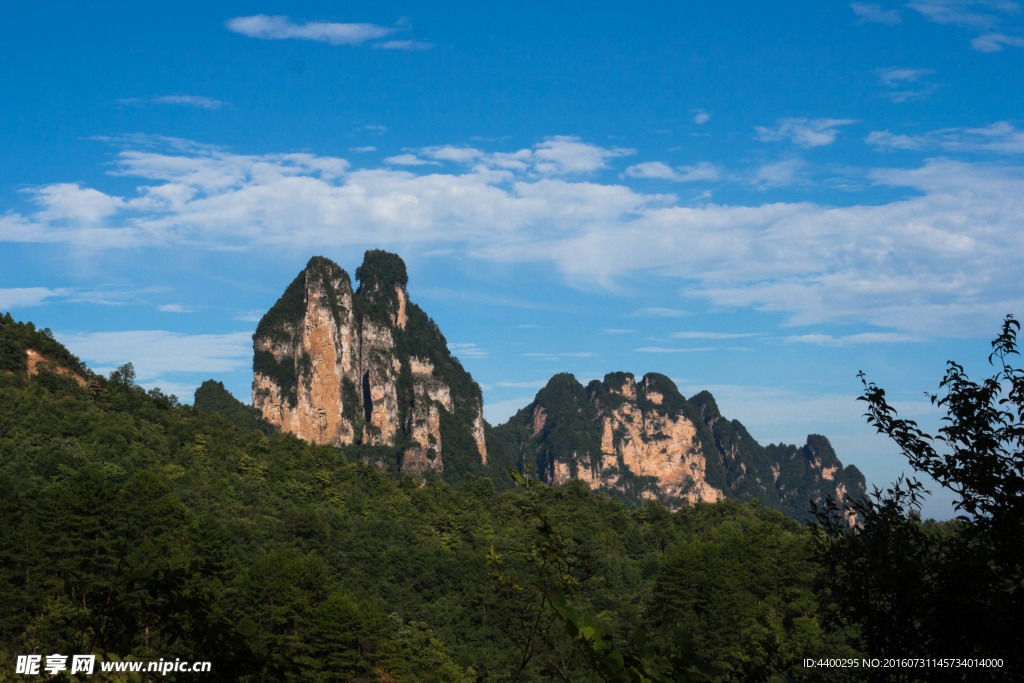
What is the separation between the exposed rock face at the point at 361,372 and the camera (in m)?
119

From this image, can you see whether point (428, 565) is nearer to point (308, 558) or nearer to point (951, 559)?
point (308, 558)

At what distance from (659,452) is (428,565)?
422ft

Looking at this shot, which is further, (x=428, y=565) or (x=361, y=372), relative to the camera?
(x=361, y=372)

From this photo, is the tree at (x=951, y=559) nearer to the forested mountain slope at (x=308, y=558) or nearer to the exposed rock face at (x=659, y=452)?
the forested mountain slope at (x=308, y=558)

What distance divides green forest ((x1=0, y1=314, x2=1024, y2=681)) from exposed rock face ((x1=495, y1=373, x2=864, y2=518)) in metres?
91.2

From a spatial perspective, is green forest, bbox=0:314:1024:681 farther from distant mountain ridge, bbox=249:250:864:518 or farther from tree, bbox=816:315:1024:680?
distant mountain ridge, bbox=249:250:864:518

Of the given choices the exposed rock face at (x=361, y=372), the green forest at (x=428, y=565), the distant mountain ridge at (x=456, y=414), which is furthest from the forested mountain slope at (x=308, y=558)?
the exposed rock face at (x=361, y=372)

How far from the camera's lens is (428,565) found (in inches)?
1973

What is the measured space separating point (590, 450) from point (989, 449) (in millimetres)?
165639

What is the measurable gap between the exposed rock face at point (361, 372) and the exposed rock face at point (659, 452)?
1389 inches

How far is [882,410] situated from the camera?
820 centimetres

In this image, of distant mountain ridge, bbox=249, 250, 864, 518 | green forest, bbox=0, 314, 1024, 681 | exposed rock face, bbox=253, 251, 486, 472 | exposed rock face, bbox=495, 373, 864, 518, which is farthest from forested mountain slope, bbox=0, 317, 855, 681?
exposed rock face, bbox=495, 373, 864, 518

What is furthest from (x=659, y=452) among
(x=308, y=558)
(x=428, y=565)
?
(x=308, y=558)

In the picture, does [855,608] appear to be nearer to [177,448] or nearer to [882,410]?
[882,410]
